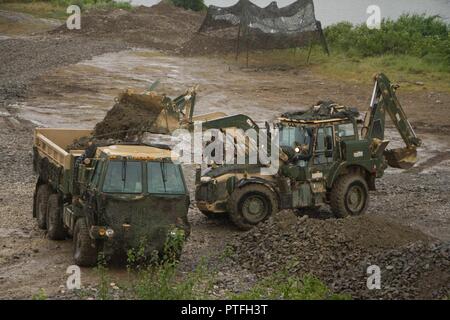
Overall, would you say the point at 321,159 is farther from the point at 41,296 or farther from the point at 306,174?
the point at 41,296

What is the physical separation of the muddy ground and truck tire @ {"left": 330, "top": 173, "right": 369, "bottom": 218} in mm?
724

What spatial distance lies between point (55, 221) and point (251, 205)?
3.72 meters

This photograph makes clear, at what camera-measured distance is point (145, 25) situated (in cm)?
5034

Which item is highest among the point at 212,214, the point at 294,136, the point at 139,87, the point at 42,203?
the point at 294,136

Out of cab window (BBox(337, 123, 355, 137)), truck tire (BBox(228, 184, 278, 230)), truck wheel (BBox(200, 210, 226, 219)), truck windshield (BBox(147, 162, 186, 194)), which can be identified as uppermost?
cab window (BBox(337, 123, 355, 137))

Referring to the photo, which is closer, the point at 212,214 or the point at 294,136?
the point at 294,136

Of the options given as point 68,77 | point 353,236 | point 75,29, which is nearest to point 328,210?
point 353,236

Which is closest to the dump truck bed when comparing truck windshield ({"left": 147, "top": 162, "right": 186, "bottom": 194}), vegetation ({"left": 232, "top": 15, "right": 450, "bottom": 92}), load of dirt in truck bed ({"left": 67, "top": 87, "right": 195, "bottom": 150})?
load of dirt in truck bed ({"left": 67, "top": 87, "right": 195, "bottom": 150})

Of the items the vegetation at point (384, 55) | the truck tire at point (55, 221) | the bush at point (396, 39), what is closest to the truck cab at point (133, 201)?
the truck tire at point (55, 221)

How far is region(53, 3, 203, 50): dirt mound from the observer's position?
4809 cm

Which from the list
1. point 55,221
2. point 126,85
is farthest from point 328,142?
point 126,85

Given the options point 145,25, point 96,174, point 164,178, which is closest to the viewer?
point 164,178

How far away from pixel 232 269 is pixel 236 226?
2826mm

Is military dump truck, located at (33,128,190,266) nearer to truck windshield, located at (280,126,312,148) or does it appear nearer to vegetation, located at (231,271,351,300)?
vegetation, located at (231,271,351,300)
